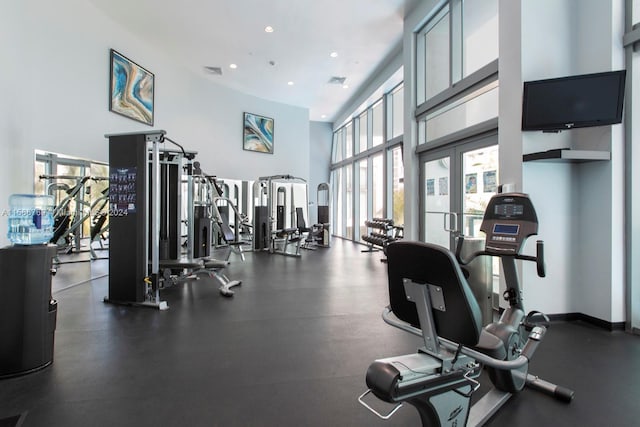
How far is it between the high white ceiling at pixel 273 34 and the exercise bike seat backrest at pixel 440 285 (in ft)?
19.3

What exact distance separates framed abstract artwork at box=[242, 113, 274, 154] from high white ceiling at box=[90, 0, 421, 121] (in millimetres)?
1337

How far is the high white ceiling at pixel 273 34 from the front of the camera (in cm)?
596

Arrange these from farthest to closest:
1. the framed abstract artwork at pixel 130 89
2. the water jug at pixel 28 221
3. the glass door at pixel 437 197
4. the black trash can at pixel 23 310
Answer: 1. the framed abstract artwork at pixel 130 89
2. the glass door at pixel 437 197
3. the water jug at pixel 28 221
4. the black trash can at pixel 23 310

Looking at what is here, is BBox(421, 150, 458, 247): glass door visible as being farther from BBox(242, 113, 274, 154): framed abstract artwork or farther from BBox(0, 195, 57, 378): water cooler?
BBox(242, 113, 274, 154): framed abstract artwork

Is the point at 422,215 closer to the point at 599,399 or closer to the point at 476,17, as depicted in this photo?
the point at 476,17

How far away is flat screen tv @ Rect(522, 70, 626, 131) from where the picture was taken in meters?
2.88

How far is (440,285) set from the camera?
1.31 meters

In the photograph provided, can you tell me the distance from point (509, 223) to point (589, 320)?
6.93ft

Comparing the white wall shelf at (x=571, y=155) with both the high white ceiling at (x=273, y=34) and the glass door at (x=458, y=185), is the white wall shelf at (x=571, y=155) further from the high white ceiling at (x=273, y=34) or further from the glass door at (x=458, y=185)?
the high white ceiling at (x=273, y=34)

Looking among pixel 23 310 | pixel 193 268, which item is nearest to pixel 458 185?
pixel 193 268

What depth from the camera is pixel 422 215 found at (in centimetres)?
616

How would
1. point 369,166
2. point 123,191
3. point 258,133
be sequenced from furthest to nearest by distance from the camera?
point 258,133 < point 369,166 < point 123,191

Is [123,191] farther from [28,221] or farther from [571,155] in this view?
[571,155]

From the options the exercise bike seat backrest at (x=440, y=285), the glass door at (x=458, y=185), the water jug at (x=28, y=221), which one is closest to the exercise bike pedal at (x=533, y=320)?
the exercise bike seat backrest at (x=440, y=285)
